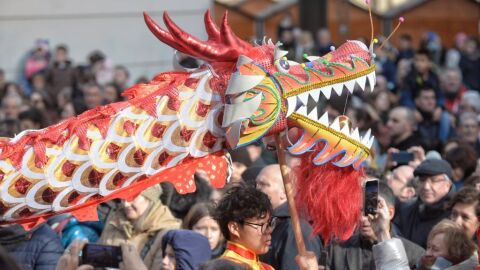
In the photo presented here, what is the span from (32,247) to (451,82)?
8605 millimetres

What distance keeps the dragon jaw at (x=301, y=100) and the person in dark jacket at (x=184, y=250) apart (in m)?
1.57

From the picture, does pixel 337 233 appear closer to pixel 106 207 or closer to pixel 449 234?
pixel 449 234

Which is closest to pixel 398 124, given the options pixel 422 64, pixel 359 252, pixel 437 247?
pixel 422 64

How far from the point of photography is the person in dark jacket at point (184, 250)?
6898 millimetres

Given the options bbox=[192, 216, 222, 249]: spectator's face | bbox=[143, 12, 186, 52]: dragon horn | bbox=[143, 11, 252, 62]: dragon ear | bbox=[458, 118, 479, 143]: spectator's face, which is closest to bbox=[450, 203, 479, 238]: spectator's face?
bbox=[192, 216, 222, 249]: spectator's face

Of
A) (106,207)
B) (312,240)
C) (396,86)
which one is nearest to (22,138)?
(312,240)

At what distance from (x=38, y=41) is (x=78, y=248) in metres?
11.3

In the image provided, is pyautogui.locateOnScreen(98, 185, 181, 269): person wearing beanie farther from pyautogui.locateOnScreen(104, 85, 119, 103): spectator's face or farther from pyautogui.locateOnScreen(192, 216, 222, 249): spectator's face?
pyautogui.locateOnScreen(104, 85, 119, 103): spectator's face

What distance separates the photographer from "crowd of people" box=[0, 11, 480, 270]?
5.92 metres

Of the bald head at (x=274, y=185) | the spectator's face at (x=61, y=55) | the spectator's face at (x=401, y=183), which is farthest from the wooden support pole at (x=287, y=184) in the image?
the spectator's face at (x=61, y=55)

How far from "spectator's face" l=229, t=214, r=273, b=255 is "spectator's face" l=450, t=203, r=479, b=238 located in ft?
6.55

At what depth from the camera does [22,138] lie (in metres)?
5.52

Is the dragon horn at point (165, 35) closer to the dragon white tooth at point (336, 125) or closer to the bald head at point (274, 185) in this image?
the dragon white tooth at point (336, 125)

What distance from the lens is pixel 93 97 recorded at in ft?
45.9
